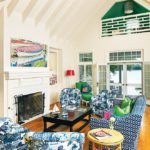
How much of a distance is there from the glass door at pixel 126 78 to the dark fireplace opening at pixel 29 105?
3.57 meters

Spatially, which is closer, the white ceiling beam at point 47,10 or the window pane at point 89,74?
the white ceiling beam at point 47,10

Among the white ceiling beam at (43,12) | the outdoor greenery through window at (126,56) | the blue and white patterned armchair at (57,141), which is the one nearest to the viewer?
the blue and white patterned armchair at (57,141)

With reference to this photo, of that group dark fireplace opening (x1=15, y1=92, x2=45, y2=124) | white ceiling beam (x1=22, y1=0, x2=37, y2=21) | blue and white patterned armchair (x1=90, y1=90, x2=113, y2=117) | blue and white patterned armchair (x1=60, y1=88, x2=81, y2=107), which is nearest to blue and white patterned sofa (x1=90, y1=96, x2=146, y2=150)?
blue and white patterned armchair (x1=90, y1=90, x2=113, y2=117)

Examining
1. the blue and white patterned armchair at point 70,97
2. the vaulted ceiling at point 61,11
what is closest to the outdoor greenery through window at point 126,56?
the vaulted ceiling at point 61,11

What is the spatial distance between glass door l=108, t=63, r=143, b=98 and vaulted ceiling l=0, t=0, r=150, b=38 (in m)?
2.53

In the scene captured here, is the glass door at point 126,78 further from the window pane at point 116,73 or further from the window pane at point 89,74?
the window pane at point 89,74

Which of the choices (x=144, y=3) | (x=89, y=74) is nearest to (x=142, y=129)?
(x=89, y=74)

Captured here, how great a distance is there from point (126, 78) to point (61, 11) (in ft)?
13.4

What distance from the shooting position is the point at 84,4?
6.68 meters

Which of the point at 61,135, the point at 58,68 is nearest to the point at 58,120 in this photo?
the point at 61,135

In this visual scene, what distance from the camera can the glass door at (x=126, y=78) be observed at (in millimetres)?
7461

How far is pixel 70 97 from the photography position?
5531 mm

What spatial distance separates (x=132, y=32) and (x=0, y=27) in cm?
543

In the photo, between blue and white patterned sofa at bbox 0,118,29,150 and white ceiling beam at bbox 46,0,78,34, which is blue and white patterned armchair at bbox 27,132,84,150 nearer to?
blue and white patterned sofa at bbox 0,118,29,150
